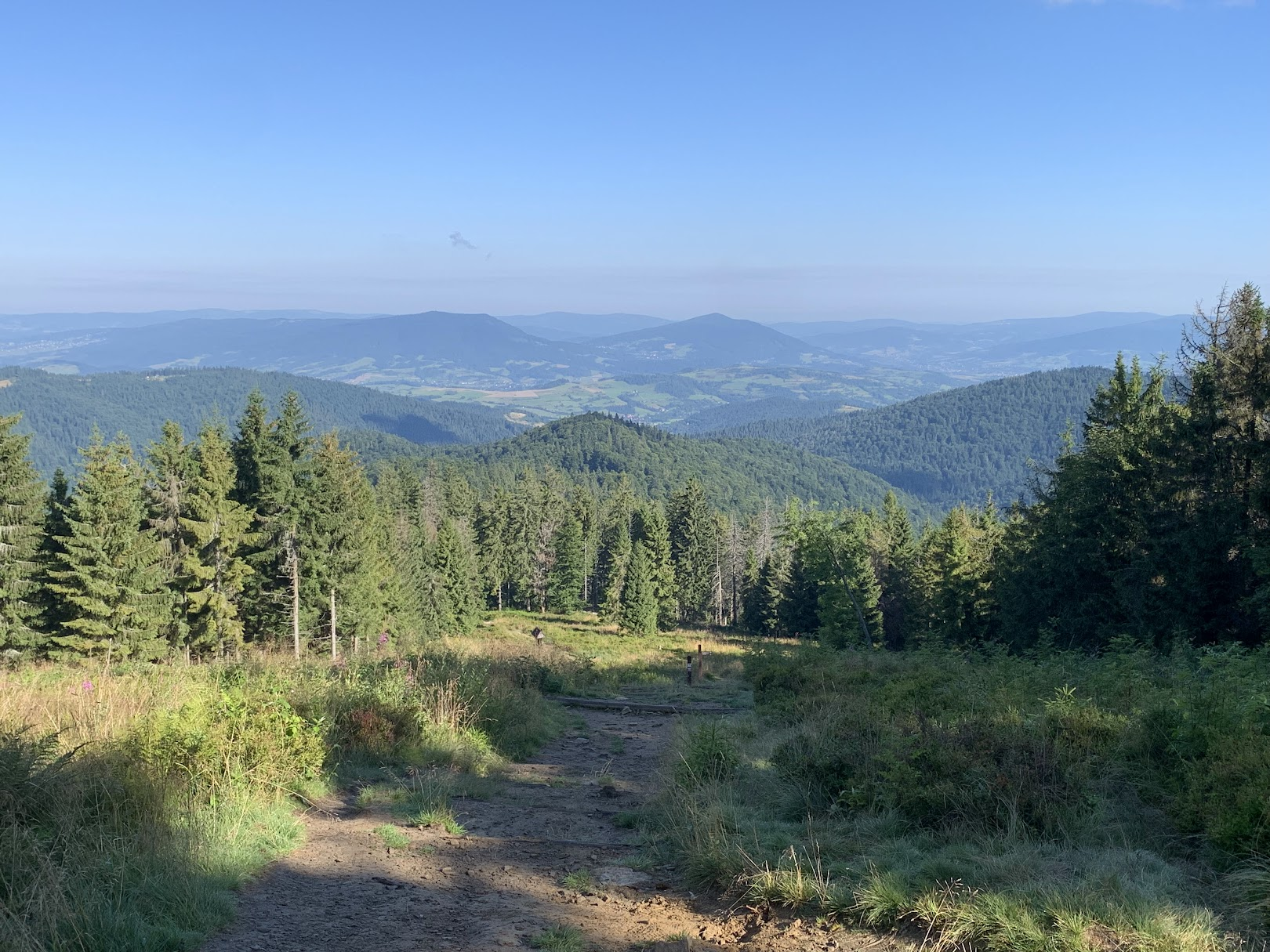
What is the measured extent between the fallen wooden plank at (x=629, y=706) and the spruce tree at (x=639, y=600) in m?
42.4

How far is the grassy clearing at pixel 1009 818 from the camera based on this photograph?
13.7 feet

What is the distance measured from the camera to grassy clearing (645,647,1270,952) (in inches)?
164

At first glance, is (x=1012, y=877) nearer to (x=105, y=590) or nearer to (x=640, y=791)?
(x=640, y=791)

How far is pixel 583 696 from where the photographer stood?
16141 millimetres

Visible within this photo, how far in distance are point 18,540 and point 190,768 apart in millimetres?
27095

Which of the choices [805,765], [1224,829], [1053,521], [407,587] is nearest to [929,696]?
[805,765]

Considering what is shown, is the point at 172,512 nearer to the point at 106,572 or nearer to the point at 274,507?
the point at 274,507

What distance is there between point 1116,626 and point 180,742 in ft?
82.8

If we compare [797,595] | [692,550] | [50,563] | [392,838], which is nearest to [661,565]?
[692,550]

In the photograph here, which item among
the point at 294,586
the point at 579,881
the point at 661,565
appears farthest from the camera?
Result: the point at 661,565

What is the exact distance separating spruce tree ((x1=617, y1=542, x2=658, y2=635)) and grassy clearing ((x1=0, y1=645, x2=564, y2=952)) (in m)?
47.5

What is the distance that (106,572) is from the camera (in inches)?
1054

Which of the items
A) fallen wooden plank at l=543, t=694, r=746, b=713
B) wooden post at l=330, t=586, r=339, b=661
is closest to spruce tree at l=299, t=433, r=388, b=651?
wooden post at l=330, t=586, r=339, b=661

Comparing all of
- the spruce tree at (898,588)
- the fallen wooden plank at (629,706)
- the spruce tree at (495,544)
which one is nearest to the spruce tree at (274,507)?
the fallen wooden plank at (629,706)
